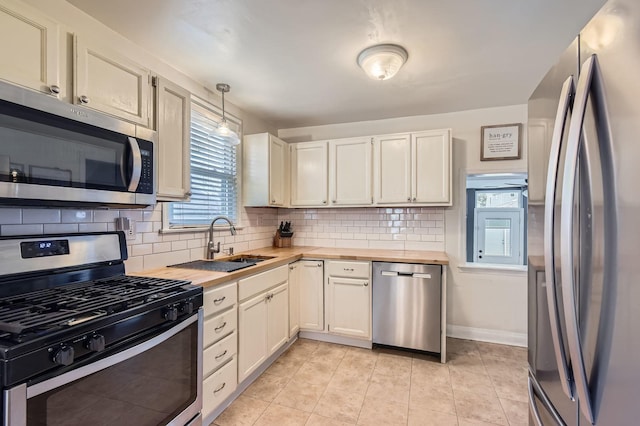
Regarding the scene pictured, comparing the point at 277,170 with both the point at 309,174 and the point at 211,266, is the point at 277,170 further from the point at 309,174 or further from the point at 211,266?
the point at 211,266

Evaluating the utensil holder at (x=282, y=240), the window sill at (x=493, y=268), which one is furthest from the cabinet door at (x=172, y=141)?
the window sill at (x=493, y=268)

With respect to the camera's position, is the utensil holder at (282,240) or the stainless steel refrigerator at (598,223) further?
the utensil holder at (282,240)

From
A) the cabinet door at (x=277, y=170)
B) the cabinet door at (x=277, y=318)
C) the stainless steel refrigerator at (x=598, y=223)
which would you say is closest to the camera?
the stainless steel refrigerator at (x=598, y=223)

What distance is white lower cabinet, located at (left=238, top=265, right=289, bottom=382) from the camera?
7.07 ft

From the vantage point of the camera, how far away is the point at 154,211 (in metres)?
2.16

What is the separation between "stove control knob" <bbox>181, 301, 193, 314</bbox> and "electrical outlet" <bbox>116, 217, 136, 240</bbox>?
76 cm

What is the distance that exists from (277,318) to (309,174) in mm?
1610

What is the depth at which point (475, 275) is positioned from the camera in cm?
322

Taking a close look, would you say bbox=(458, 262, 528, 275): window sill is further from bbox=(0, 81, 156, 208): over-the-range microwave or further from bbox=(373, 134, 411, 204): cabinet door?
bbox=(0, 81, 156, 208): over-the-range microwave

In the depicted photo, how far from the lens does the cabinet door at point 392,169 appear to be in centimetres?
311

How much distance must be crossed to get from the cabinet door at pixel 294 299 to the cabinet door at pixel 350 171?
89cm

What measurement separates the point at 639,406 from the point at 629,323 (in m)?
0.16

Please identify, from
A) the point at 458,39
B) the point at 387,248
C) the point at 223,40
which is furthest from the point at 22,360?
the point at 387,248

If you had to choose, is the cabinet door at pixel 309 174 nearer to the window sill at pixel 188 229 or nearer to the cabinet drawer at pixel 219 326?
the window sill at pixel 188 229
